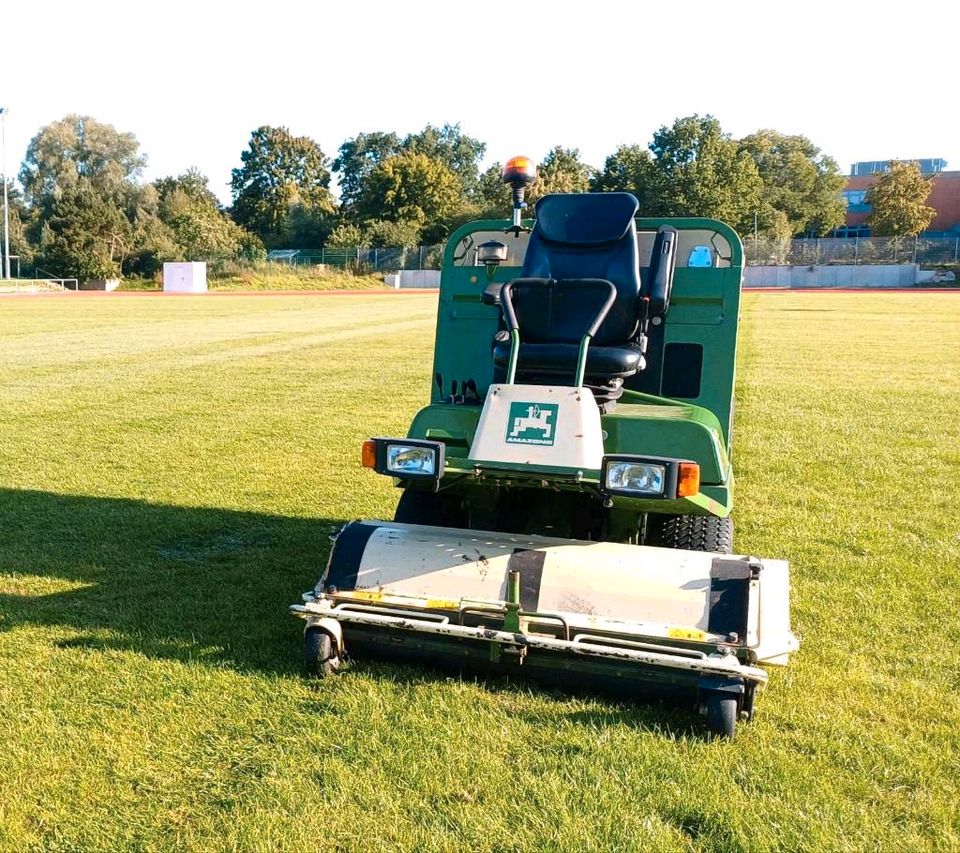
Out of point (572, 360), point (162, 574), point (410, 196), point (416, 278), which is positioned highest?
point (410, 196)

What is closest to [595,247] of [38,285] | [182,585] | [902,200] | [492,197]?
[182,585]

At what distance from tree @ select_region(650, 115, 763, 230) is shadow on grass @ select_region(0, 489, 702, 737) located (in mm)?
68261

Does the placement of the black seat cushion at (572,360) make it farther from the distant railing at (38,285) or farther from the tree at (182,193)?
the tree at (182,193)

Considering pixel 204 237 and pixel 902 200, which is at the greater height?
pixel 902 200

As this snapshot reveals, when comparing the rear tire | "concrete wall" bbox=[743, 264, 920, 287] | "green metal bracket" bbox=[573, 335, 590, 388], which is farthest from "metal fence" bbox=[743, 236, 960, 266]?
"green metal bracket" bbox=[573, 335, 590, 388]

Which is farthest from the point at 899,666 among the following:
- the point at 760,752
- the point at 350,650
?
the point at 350,650

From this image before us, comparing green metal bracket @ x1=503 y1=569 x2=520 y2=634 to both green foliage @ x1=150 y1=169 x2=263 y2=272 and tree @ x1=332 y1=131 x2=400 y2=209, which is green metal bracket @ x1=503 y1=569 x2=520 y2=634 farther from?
tree @ x1=332 y1=131 x2=400 y2=209

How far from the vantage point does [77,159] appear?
265 feet

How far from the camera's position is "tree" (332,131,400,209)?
97188 mm

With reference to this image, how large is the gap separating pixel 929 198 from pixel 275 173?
61.6m

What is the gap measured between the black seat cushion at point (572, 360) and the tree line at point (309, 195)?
57.9 metres

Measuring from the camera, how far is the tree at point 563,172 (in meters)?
72.3

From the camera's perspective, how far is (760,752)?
3.27m

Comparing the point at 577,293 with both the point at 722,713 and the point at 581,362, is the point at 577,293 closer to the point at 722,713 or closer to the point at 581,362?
the point at 581,362
